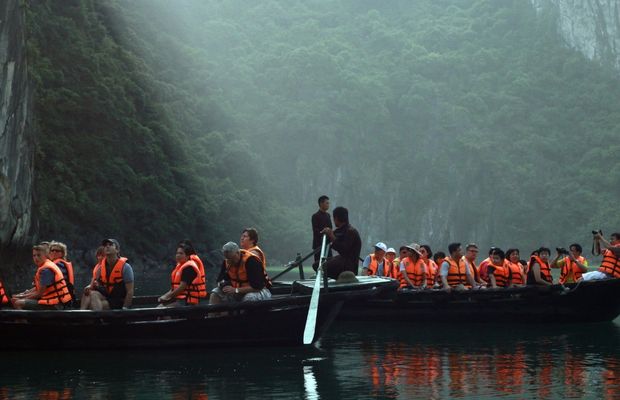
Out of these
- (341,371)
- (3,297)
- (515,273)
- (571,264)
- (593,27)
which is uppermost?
(593,27)

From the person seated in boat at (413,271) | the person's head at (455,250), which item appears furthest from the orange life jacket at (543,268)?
the person seated in boat at (413,271)

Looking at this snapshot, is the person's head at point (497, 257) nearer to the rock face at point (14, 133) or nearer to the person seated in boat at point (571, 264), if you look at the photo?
the person seated in boat at point (571, 264)

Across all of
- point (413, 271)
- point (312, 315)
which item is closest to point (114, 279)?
point (312, 315)

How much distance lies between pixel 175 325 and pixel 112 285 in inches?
A: 43.4

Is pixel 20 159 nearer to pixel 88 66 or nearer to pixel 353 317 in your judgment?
pixel 353 317

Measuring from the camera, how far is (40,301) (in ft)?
43.8

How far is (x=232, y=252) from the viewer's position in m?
12.8

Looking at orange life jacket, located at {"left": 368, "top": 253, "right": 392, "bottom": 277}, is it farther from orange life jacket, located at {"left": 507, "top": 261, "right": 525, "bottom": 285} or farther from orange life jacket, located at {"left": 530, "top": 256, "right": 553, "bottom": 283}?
orange life jacket, located at {"left": 530, "top": 256, "right": 553, "bottom": 283}

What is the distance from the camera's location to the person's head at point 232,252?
502 inches

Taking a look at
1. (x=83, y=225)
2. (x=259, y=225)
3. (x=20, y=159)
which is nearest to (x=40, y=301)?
(x=20, y=159)

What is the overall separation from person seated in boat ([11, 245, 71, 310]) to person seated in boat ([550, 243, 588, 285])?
9.77 metres

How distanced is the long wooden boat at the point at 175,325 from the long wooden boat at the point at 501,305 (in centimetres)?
435

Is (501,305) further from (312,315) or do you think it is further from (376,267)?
(312,315)

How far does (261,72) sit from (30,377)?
88.7 m
